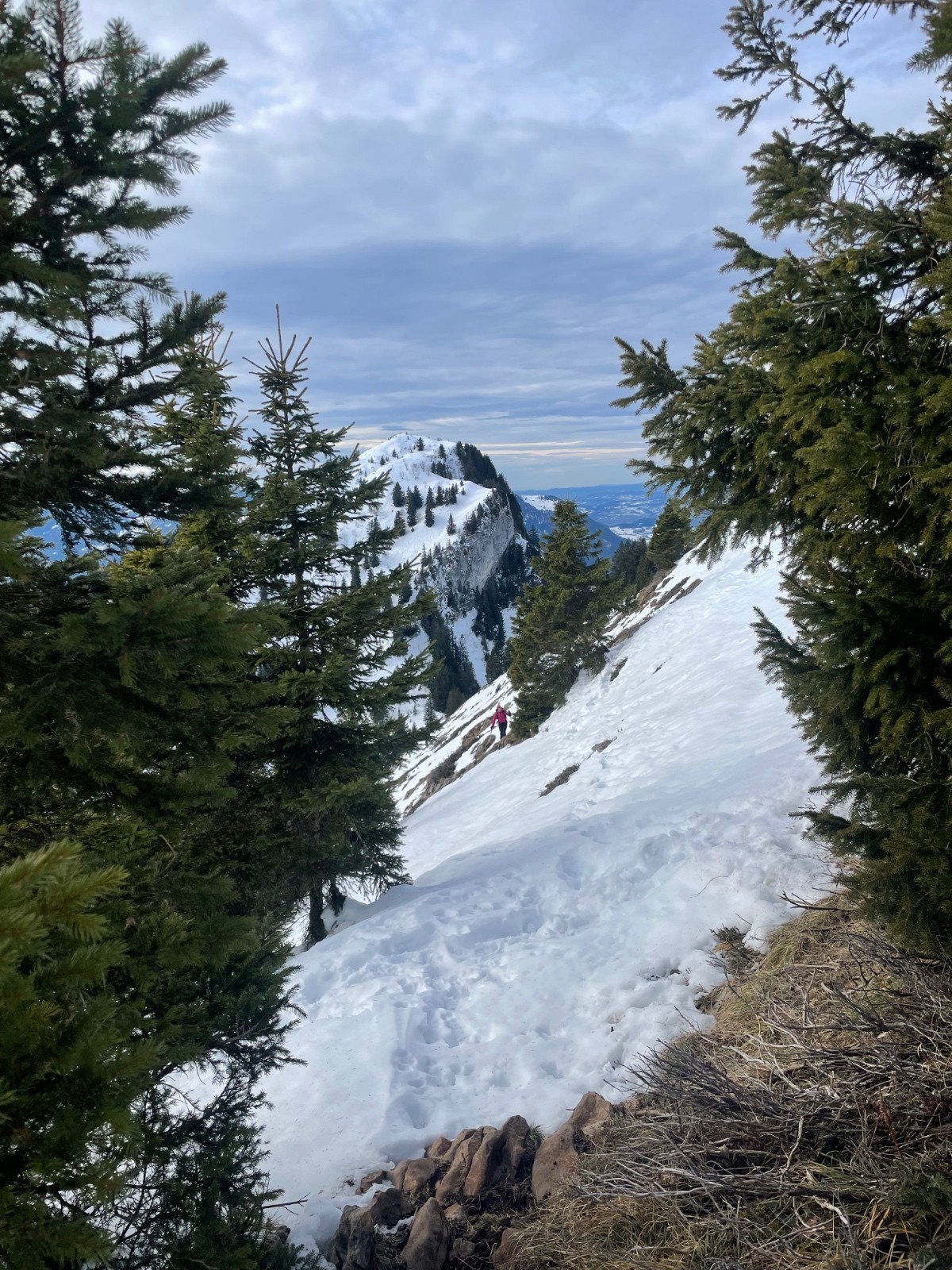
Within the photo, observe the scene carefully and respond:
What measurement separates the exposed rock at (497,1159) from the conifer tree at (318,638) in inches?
212

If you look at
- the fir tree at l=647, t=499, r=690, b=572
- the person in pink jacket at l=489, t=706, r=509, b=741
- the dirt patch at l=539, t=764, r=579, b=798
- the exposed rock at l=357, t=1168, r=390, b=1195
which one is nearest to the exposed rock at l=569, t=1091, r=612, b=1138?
the exposed rock at l=357, t=1168, r=390, b=1195

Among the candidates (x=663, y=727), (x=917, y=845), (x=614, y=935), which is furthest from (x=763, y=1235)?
(x=663, y=727)

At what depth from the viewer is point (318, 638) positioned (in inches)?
392

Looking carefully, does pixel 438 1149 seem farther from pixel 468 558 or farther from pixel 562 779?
pixel 468 558

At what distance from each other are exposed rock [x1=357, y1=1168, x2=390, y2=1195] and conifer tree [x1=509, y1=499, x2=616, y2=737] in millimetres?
23573

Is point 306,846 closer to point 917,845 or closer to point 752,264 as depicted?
point 917,845

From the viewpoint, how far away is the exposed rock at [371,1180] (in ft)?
14.9

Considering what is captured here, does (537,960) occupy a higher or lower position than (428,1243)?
lower

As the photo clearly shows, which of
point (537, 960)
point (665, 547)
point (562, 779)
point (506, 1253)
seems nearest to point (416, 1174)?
point (506, 1253)

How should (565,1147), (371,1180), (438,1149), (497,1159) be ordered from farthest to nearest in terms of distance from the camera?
(438,1149) < (371,1180) < (497,1159) < (565,1147)

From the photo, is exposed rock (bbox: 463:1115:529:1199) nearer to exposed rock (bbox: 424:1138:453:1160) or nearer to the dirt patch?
exposed rock (bbox: 424:1138:453:1160)

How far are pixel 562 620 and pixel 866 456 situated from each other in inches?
979

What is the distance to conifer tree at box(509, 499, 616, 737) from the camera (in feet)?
93.6

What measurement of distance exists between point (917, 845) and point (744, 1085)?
1.69 meters
